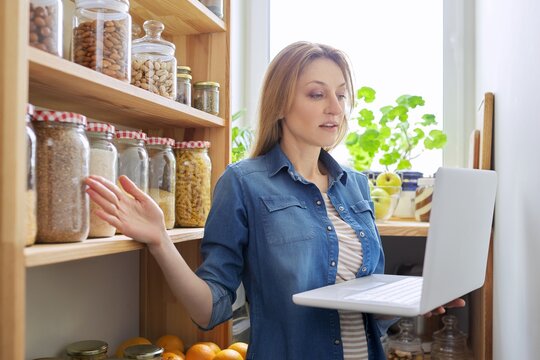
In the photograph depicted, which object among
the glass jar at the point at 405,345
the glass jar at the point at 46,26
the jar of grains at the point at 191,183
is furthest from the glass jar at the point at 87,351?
the glass jar at the point at 405,345

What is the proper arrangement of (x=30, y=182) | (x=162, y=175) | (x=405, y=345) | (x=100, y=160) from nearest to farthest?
(x=30, y=182) < (x=100, y=160) < (x=162, y=175) < (x=405, y=345)

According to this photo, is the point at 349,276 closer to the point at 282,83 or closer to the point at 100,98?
the point at 282,83

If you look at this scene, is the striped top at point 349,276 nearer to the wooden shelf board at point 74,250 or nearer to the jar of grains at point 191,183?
the jar of grains at point 191,183

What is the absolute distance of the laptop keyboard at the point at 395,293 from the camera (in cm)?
88

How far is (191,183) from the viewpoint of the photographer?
1.30 m

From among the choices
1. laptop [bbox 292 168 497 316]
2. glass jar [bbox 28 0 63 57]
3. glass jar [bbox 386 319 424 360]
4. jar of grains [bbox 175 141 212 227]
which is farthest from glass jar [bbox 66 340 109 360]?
glass jar [bbox 386 319 424 360]

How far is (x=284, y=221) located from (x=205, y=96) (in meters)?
0.42

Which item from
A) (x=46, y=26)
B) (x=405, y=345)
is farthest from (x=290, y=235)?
(x=405, y=345)

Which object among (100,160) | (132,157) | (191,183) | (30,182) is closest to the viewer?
(30,182)

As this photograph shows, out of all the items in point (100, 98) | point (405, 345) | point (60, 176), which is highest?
point (100, 98)

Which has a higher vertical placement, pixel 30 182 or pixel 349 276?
pixel 30 182

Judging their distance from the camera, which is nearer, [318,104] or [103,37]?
[103,37]

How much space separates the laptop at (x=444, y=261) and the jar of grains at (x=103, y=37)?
50 centimetres

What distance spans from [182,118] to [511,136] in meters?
0.74
